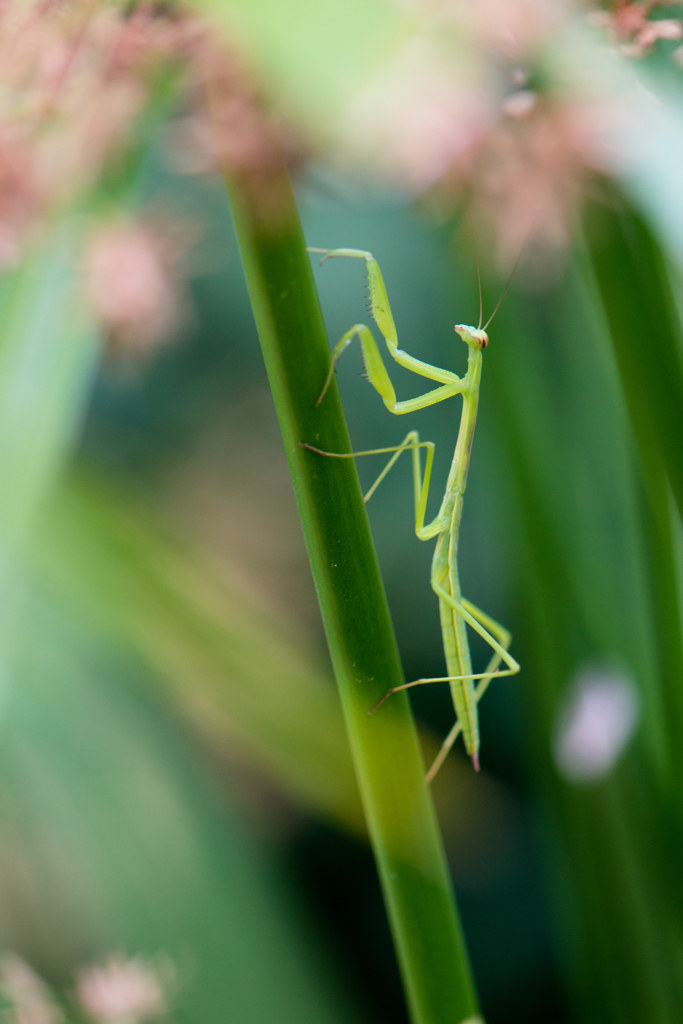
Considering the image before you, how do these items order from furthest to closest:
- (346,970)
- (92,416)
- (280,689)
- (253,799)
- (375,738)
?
(92,416)
(253,799)
(346,970)
(280,689)
(375,738)

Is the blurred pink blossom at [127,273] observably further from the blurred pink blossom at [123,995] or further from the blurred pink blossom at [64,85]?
the blurred pink blossom at [123,995]

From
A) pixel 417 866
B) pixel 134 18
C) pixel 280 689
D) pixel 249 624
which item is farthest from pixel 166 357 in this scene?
pixel 417 866

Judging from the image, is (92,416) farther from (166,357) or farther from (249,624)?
(249,624)

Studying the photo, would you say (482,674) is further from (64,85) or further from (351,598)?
(64,85)

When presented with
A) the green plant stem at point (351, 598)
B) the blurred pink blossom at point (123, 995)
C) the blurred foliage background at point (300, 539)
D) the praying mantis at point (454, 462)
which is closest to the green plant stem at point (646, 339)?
the blurred foliage background at point (300, 539)

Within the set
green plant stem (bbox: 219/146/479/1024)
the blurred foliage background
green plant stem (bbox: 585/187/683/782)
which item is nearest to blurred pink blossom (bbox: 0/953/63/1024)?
the blurred foliage background

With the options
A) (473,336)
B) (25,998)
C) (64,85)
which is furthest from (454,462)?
(25,998)
